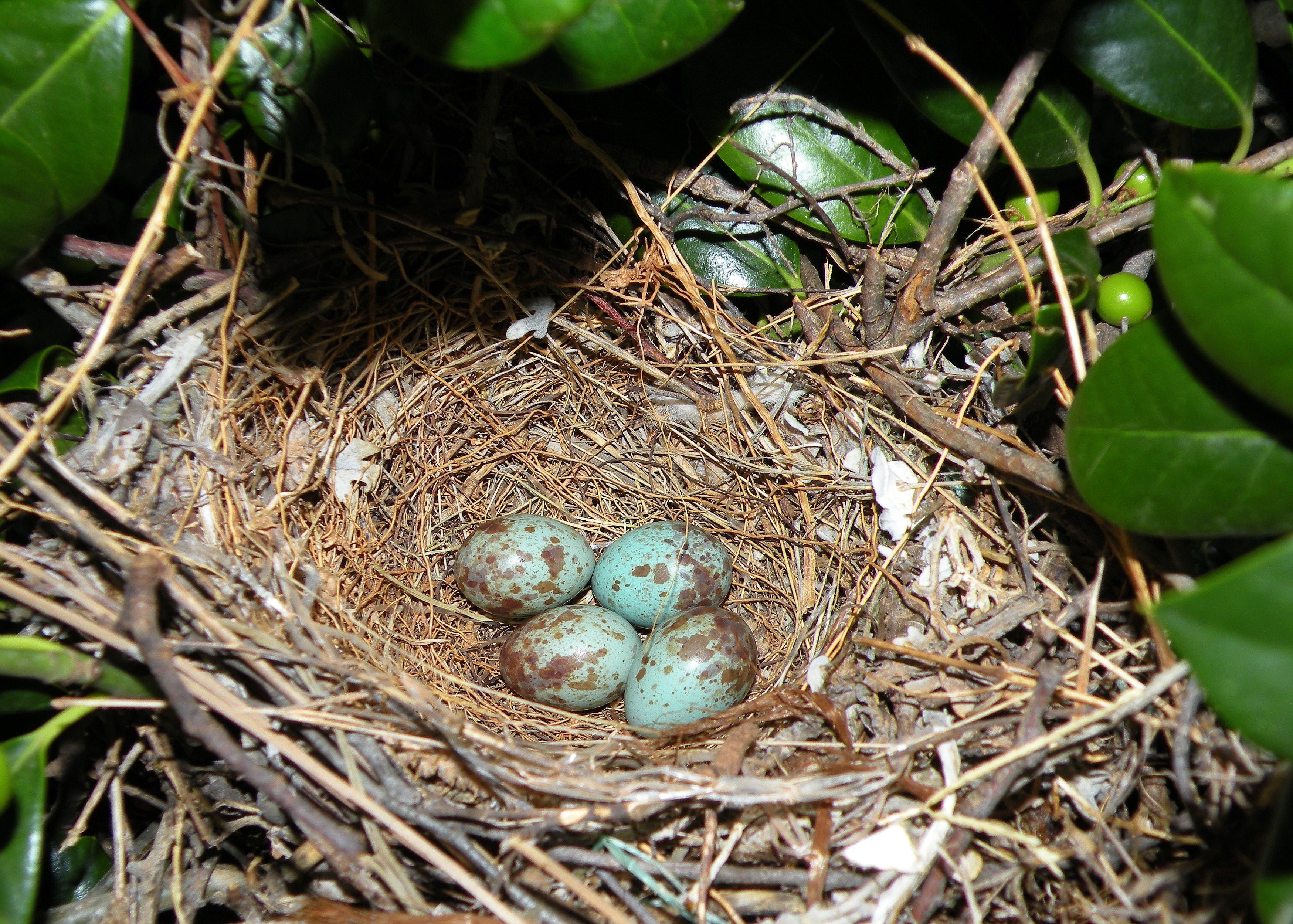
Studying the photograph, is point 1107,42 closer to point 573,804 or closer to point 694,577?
point 694,577

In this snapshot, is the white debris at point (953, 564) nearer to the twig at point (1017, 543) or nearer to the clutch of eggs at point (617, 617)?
the twig at point (1017, 543)

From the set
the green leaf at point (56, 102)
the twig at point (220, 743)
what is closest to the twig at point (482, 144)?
the green leaf at point (56, 102)

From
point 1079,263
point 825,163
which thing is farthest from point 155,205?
point 1079,263

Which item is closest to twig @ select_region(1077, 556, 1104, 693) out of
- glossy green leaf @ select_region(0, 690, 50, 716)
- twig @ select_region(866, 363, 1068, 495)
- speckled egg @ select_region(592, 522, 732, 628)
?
twig @ select_region(866, 363, 1068, 495)

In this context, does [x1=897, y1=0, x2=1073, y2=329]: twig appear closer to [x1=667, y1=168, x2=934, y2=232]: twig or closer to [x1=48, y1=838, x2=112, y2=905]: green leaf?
[x1=667, y1=168, x2=934, y2=232]: twig

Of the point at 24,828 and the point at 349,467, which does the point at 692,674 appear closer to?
the point at 349,467

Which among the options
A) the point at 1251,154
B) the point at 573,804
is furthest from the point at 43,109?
the point at 1251,154

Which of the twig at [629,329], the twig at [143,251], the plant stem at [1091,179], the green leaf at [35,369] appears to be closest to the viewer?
the twig at [143,251]
